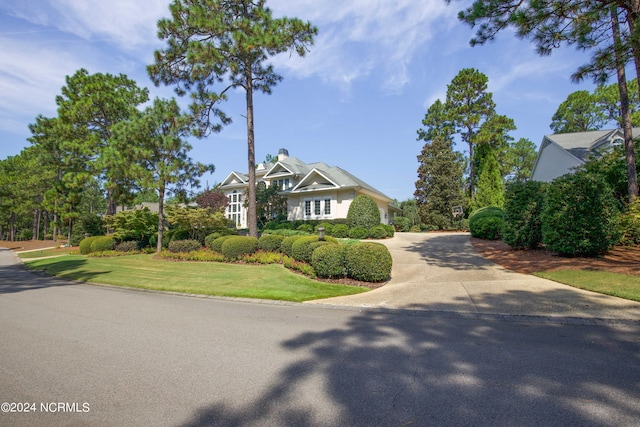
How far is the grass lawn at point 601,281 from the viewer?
20.5 feet

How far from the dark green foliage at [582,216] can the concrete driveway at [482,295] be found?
219 centimetres

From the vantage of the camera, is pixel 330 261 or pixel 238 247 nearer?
pixel 330 261

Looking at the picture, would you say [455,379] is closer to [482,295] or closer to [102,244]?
[482,295]

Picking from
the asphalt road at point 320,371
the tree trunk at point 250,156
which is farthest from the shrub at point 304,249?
the tree trunk at point 250,156

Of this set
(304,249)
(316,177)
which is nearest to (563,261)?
(304,249)

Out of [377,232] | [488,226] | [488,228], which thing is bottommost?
[377,232]

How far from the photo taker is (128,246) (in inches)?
810

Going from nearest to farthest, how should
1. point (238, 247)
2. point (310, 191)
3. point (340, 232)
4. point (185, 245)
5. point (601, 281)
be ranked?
point (601, 281) < point (238, 247) < point (185, 245) < point (340, 232) < point (310, 191)

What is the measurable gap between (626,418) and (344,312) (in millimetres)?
4419

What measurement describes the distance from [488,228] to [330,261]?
37.6 ft

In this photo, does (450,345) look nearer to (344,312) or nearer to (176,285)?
(344,312)

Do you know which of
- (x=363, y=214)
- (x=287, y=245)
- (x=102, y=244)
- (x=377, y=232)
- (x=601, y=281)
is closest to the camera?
(x=601, y=281)

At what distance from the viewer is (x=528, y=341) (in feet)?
13.9

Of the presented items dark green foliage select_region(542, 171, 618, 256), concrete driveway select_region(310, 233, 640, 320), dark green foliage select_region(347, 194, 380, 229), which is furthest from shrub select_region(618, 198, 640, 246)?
dark green foliage select_region(347, 194, 380, 229)
